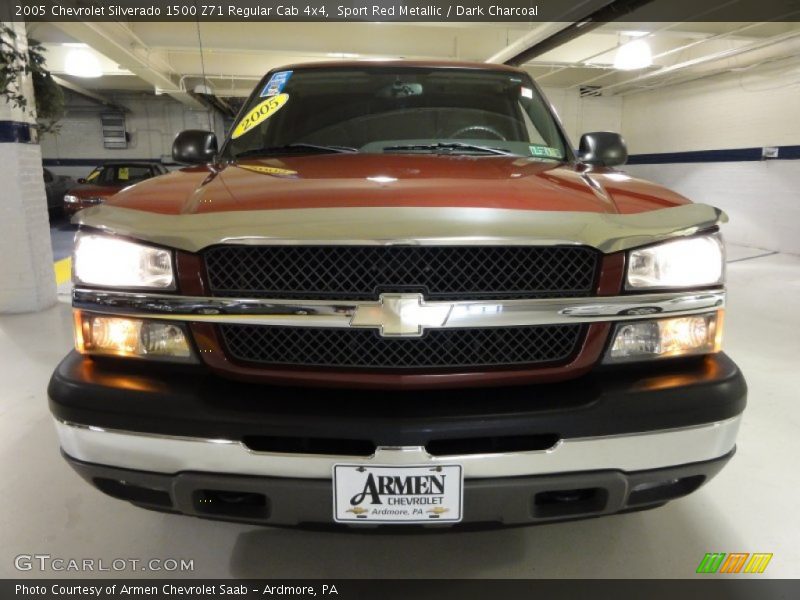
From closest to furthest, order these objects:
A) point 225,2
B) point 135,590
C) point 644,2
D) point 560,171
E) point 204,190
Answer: point 204,190, point 135,590, point 560,171, point 644,2, point 225,2

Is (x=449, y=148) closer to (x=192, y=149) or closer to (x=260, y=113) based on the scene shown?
(x=260, y=113)

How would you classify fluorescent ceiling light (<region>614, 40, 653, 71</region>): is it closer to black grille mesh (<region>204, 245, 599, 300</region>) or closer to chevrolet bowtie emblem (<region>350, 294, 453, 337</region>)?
black grille mesh (<region>204, 245, 599, 300</region>)

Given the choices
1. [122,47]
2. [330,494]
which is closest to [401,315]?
[330,494]

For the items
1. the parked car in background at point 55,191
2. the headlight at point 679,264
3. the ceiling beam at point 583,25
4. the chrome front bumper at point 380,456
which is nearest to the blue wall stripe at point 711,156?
the ceiling beam at point 583,25

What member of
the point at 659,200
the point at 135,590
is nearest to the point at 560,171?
the point at 659,200

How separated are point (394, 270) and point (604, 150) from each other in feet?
5.45

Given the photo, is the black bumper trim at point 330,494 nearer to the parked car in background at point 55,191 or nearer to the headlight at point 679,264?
the headlight at point 679,264

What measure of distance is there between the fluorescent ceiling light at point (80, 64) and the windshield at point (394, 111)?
886cm

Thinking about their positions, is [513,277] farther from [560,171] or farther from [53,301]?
[53,301]

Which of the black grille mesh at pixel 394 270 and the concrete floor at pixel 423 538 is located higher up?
the black grille mesh at pixel 394 270

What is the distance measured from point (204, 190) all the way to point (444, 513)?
1.05 meters

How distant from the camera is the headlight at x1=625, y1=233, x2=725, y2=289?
1418mm

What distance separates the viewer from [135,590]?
172cm

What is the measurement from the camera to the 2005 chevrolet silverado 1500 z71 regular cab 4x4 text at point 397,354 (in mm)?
1294
